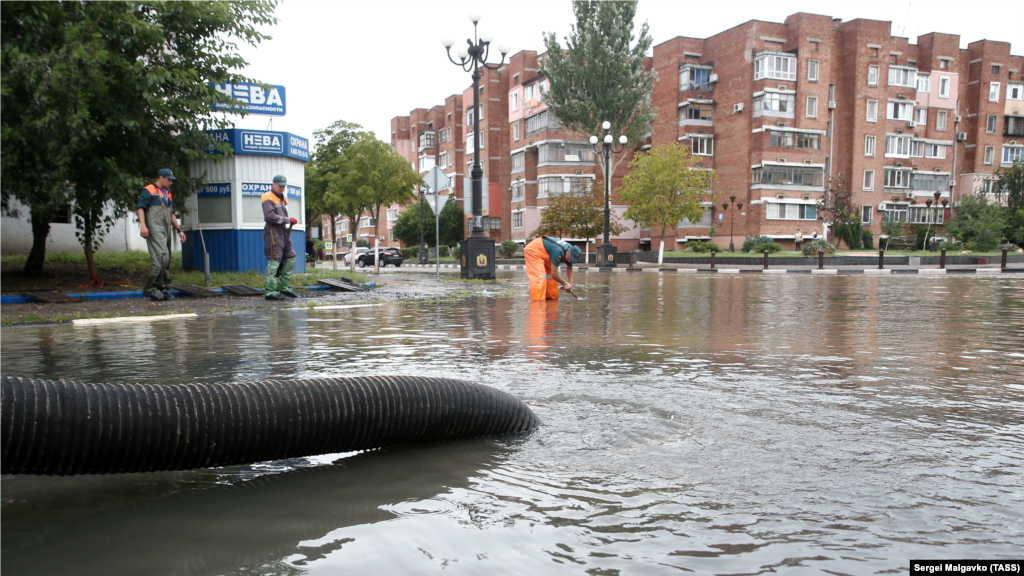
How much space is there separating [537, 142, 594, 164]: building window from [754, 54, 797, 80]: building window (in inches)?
630

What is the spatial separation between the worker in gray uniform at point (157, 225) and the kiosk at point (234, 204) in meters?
5.18

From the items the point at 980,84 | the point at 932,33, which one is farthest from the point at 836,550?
the point at 980,84

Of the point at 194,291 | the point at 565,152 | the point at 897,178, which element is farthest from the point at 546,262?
the point at 897,178

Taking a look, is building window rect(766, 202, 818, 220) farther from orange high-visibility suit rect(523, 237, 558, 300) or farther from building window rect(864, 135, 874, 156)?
orange high-visibility suit rect(523, 237, 558, 300)

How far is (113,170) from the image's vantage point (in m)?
12.4

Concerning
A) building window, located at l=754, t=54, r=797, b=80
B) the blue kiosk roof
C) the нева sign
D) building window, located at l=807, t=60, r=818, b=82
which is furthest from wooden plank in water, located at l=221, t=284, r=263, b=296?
building window, located at l=807, t=60, r=818, b=82

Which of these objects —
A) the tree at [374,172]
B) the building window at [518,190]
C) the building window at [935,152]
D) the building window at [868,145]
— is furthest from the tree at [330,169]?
the building window at [935,152]

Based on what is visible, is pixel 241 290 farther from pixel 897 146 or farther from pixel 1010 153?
pixel 1010 153

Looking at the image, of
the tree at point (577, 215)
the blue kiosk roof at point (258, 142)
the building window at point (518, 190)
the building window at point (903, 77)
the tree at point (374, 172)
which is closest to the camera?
the blue kiosk roof at point (258, 142)

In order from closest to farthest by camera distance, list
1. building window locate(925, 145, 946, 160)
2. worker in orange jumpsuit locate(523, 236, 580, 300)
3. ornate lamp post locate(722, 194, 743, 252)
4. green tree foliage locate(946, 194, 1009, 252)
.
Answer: worker in orange jumpsuit locate(523, 236, 580, 300), green tree foliage locate(946, 194, 1009, 252), ornate lamp post locate(722, 194, 743, 252), building window locate(925, 145, 946, 160)

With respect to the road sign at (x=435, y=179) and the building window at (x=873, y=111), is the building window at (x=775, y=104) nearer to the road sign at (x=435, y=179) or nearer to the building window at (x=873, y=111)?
the building window at (x=873, y=111)

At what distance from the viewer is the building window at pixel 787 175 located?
178ft

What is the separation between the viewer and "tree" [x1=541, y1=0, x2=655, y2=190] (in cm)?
4466

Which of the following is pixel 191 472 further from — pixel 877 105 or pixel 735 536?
pixel 877 105
